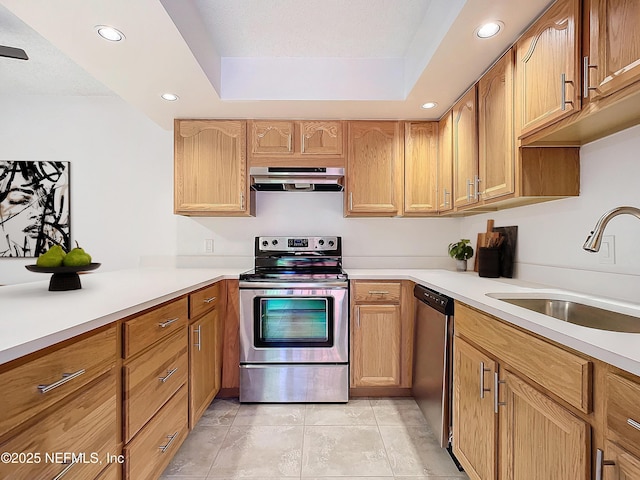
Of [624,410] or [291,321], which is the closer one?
[624,410]

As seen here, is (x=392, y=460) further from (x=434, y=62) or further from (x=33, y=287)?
(x=434, y=62)

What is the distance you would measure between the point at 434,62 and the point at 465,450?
1967 millimetres

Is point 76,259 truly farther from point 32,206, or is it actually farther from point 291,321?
point 32,206

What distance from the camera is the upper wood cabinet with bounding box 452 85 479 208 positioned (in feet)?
6.71

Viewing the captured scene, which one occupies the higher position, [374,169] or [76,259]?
[374,169]

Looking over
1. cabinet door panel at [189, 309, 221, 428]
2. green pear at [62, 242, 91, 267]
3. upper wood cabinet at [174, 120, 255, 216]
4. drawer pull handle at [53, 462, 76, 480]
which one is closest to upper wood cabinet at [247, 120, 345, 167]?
upper wood cabinet at [174, 120, 255, 216]

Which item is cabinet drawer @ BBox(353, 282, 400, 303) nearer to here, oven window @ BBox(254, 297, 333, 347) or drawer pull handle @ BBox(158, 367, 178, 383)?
oven window @ BBox(254, 297, 333, 347)

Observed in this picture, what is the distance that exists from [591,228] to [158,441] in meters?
2.19

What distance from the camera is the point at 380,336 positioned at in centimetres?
241

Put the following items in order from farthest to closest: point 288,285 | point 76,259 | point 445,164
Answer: point 445,164, point 288,285, point 76,259

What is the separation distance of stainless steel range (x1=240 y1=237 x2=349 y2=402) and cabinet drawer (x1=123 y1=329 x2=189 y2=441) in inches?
25.4

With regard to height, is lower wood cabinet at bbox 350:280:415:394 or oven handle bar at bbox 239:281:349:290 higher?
oven handle bar at bbox 239:281:349:290


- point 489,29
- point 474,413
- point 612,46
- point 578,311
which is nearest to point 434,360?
point 474,413

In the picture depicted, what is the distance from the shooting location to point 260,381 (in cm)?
235
